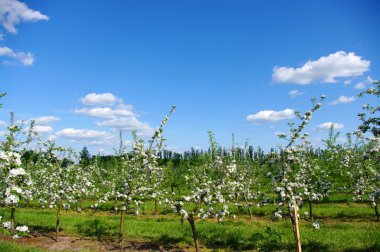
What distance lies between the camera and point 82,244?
17734mm

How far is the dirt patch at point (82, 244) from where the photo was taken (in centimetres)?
1639

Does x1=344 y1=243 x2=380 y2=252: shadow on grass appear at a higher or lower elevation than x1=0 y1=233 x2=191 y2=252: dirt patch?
higher

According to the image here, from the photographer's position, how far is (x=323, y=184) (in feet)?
78.0

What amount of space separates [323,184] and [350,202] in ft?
29.9

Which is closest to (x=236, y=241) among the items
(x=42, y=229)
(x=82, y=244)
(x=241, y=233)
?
(x=241, y=233)

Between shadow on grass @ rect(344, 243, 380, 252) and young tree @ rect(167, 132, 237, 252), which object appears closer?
young tree @ rect(167, 132, 237, 252)

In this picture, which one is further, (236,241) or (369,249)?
(236,241)

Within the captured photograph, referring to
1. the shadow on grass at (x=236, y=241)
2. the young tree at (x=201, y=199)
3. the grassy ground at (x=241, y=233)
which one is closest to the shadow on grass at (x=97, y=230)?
the grassy ground at (x=241, y=233)

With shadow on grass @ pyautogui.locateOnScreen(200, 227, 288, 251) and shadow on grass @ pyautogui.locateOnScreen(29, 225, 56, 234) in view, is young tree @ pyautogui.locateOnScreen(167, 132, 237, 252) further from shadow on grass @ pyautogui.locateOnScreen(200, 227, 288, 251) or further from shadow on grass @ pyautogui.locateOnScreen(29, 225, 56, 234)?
shadow on grass @ pyautogui.locateOnScreen(29, 225, 56, 234)

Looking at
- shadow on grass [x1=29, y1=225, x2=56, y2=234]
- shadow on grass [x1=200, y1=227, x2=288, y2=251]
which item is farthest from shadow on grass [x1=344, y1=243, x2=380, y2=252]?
shadow on grass [x1=29, y1=225, x2=56, y2=234]

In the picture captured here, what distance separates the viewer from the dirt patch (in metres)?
16.4

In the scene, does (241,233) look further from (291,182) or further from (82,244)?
(82,244)

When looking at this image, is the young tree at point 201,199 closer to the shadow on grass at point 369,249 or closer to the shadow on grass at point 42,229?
the shadow on grass at point 369,249

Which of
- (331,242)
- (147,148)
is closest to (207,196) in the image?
(147,148)
